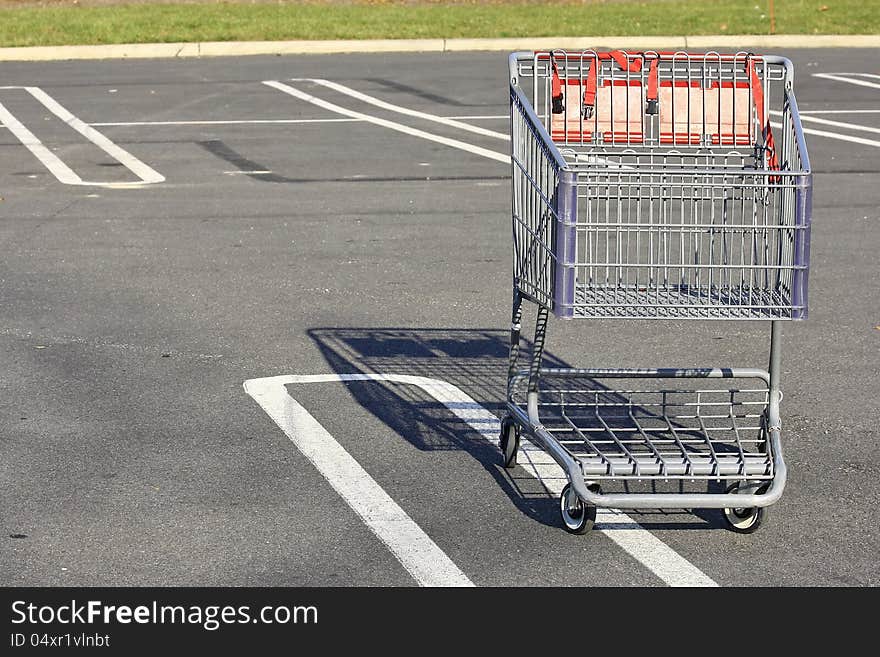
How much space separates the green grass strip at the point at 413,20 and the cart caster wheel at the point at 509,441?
58.5 ft

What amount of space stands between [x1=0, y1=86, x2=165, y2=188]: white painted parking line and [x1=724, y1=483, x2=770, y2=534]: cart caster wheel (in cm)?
840

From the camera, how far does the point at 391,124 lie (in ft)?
51.6

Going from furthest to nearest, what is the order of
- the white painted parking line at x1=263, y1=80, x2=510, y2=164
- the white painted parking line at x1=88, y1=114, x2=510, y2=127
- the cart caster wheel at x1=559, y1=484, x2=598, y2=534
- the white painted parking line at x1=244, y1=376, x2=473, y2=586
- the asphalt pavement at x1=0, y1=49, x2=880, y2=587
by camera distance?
the white painted parking line at x1=88, y1=114, x2=510, y2=127
the white painted parking line at x1=263, y1=80, x2=510, y2=164
the cart caster wheel at x1=559, y1=484, x2=598, y2=534
the asphalt pavement at x1=0, y1=49, x2=880, y2=587
the white painted parking line at x1=244, y1=376, x2=473, y2=586

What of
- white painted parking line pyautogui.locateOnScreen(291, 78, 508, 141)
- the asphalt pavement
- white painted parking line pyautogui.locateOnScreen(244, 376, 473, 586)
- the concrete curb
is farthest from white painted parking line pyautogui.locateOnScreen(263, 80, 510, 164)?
white painted parking line pyautogui.locateOnScreen(244, 376, 473, 586)

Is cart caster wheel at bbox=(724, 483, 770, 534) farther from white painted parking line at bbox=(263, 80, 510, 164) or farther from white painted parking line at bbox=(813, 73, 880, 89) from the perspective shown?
white painted parking line at bbox=(813, 73, 880, 89)

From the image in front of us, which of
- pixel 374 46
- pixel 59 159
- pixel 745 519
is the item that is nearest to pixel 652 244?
pixel 745 519

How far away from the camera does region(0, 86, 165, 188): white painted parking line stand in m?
12.5

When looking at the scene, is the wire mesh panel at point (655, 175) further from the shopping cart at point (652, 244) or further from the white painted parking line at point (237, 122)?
the white painted parking line at point (237, 122)

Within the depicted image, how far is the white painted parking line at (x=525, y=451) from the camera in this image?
4633 millimetres

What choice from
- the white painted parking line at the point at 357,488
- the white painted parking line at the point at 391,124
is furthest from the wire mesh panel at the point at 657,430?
the white painted parking line at the point at 391,124

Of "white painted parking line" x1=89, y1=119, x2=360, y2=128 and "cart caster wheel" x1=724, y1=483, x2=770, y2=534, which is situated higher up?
"cart caster wheel" x1=724, y1=483, x2=770, y2=534

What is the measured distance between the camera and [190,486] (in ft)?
17.6
